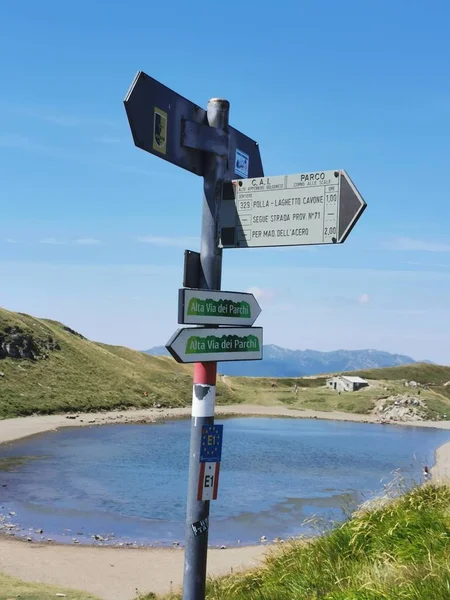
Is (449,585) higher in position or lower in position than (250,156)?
lower

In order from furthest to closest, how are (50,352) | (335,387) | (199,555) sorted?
1. (335,387)
2. (50,352)
3. (199,555)

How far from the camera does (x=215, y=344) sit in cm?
Result: 557

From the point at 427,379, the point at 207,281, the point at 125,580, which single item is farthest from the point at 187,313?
the point at 427,379

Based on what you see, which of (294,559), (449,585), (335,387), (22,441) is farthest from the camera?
(335,387)

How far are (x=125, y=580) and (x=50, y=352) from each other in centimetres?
6899

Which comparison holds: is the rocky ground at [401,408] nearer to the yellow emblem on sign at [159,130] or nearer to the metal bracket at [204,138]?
the metal bracket at [204,138]

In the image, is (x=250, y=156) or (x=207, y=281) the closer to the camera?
(x=207, y=281)

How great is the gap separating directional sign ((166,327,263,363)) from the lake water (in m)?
5.76

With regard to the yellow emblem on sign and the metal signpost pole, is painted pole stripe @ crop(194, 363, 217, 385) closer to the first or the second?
the metal signpost pole

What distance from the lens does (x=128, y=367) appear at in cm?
9581

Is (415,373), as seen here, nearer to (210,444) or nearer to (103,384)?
(103,384)

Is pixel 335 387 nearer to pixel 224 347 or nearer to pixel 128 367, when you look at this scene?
→ pixel 128 367

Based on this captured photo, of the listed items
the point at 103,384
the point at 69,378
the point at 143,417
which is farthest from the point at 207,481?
the point at 103,384

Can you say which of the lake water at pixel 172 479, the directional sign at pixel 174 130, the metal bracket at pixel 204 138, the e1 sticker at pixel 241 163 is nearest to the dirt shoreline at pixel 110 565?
the lake water at pixel 172 479
